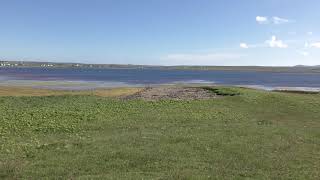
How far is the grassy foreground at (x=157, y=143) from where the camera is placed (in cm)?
1695

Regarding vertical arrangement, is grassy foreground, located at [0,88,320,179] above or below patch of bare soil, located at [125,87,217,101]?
above

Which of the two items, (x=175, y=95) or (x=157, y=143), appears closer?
(x=157, y=143)

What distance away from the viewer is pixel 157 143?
74.2 feet

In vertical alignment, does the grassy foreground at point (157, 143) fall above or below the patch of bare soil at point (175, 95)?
above

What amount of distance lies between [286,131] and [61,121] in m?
13.5

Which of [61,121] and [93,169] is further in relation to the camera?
[61,121]

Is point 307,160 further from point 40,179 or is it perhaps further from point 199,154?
point 40,179

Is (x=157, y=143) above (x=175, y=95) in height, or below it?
above

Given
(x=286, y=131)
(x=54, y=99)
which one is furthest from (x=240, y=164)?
(x=54, y=99)

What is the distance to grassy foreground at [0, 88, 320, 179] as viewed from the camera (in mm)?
16953

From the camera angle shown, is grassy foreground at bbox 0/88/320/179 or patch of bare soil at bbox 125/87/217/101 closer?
grassy foreground at bbox 0/88/320/179

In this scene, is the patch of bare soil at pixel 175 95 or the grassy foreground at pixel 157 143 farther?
the patch of bare soil at pixel 175 95

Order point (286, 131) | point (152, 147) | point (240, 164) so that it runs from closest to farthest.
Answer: point (240, 164), point (152, 147), point (286, 131)

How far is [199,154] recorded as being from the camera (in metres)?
20.3
